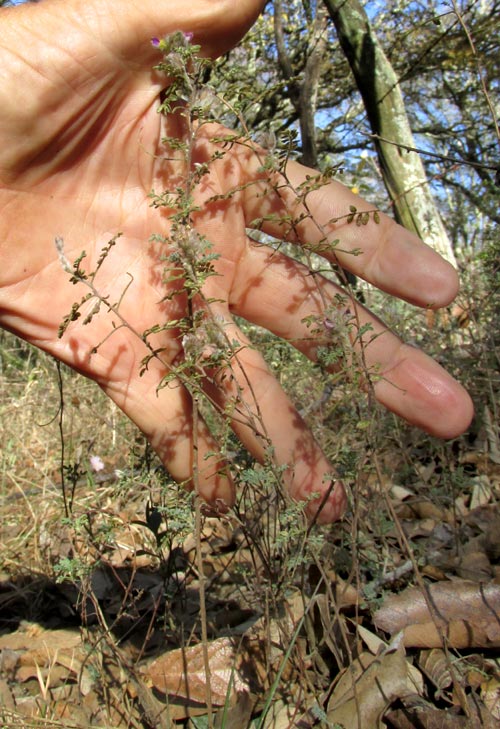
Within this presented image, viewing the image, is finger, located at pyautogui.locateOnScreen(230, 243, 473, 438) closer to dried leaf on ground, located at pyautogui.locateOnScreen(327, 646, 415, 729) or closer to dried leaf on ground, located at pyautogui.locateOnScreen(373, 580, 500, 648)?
dried leaf on ground, located at pyautogui.locateOnScreen(373, 580, 500, 648)

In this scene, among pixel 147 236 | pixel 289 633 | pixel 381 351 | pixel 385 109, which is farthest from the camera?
pixel 385 109

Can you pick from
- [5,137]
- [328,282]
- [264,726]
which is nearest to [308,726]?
[264,726]

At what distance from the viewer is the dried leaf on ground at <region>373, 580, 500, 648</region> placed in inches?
70.7

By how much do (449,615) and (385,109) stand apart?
569 cm

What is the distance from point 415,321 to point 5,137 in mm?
2457

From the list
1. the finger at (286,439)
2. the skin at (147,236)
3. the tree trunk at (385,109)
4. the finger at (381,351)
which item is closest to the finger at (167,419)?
the skin at (147,236)

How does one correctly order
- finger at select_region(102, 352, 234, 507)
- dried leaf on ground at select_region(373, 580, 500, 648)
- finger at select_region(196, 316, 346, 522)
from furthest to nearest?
finger at select_region(102, 352, 234, 507) → finger at select_region(196, 316, 346, 522) → dried leaf on ground at select_region(373, 580, 500, 648)

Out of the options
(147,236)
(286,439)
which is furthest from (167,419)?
(147,236)

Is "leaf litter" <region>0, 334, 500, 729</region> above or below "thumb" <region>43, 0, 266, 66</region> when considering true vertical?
below

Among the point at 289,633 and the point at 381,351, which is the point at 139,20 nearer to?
the point at 381,351

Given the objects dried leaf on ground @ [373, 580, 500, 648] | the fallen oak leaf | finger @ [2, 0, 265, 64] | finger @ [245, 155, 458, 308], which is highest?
finger @ [2, 0, 265, 64]

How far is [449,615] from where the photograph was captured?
6.10 ft

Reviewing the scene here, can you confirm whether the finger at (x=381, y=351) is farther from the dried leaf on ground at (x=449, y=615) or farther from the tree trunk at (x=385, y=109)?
the tree trunk at (x=385, y=109)

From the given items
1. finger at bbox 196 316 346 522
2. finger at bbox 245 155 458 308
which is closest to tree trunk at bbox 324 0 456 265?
finger at bbox 245 155 458 308
